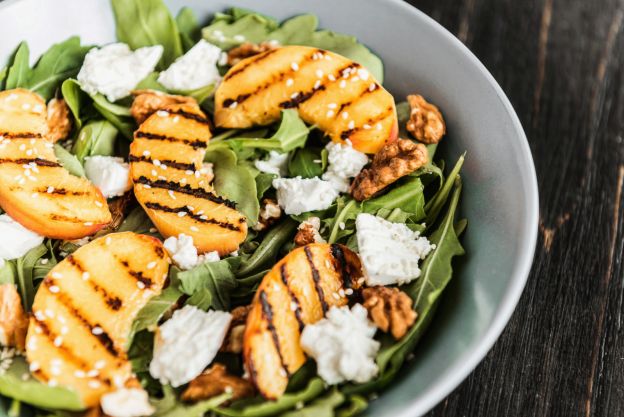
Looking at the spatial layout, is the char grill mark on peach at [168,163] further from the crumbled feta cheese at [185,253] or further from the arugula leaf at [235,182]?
the crumbled feta cheese at [185,253]

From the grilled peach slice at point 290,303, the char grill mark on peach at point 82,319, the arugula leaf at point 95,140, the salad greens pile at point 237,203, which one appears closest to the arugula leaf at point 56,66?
the salad greens pile at point 237,203

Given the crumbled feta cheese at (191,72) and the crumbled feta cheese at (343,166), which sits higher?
the crumbled feta cheese at (191,72)

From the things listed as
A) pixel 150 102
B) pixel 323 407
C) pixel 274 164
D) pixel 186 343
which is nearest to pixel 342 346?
pixel 323 407

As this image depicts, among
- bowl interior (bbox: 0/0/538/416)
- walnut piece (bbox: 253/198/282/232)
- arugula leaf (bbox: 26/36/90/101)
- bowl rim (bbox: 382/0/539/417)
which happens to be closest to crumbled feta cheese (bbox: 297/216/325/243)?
walnut piece (bbox: 253/198/282/232)

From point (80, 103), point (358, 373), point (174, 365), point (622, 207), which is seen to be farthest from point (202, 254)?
point (622, 207)

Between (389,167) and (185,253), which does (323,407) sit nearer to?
(185,253)

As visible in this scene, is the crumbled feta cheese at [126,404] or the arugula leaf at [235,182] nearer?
the crumbled feta cheese at [126,404]
